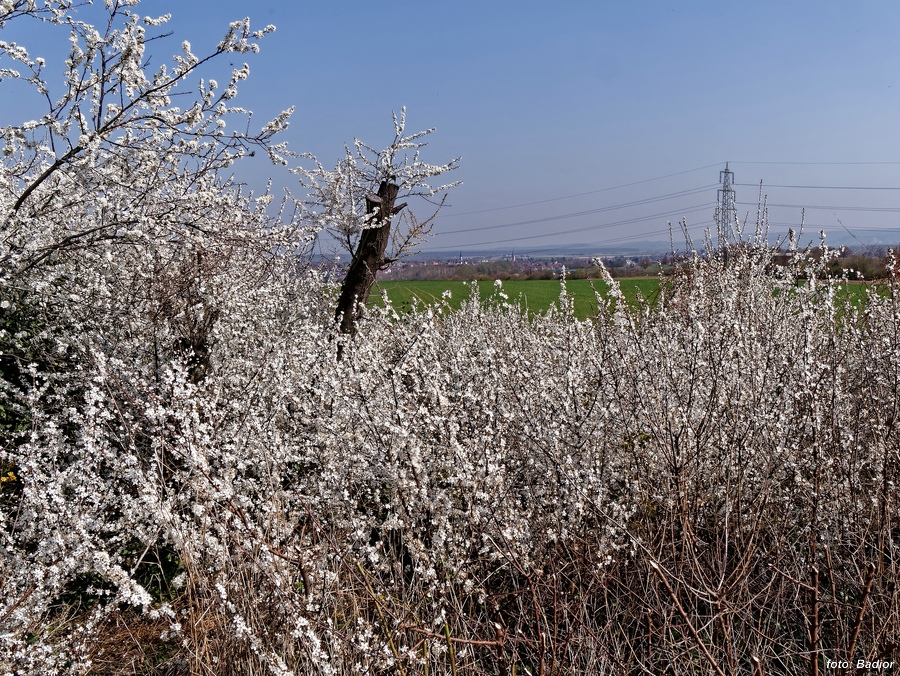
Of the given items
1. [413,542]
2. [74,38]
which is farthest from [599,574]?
[74,38]

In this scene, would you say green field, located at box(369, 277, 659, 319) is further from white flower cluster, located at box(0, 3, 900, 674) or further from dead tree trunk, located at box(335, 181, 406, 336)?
white flower cluster, located at box(0, 3, 900, 674)

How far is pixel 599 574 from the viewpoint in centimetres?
292

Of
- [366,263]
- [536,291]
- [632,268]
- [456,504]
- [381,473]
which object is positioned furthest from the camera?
[536,291]

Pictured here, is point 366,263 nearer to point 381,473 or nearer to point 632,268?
point 381,473

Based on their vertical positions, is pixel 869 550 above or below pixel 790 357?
below

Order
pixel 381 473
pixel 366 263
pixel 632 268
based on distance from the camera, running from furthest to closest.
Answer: pixel 632 268
pixel 366 263
pixel 381 473

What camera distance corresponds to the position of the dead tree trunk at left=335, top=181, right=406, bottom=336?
6.60 metres

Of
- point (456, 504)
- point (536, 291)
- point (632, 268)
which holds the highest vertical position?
point (632, 268)

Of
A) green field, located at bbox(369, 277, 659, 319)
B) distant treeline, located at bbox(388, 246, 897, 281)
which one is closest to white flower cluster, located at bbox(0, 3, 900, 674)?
distant treeline, located at bbox(388, 246, 897, 281)

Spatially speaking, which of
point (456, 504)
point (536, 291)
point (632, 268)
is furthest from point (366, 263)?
point (536, 291)

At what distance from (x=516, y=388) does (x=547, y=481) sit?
87 centimetres

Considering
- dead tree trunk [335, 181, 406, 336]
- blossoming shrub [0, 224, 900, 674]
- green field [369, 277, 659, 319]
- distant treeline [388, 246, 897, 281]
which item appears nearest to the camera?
blossoming shrub [0, 224, 900, 674]

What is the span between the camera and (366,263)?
262 inches

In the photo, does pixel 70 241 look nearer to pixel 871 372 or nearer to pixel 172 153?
pixel 172 153
